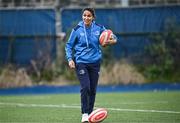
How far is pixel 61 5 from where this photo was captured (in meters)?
27.7

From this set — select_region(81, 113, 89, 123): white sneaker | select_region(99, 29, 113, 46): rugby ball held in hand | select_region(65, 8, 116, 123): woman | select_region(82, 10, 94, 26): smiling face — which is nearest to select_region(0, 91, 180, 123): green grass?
select_region(81, 113, 89, 123): white sneaker

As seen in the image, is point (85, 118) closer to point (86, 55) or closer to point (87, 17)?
point (86, 55)

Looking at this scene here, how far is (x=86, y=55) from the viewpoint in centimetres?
1295

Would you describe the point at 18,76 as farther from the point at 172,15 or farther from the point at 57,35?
the point at 172,15

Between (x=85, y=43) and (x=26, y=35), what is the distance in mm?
14567

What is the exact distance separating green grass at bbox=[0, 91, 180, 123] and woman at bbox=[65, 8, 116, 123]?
58cm

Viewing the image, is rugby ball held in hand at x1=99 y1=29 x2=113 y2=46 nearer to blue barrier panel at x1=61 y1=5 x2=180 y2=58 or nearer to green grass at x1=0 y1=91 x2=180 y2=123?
green grass at x1=0 y1=91 x2=180 y2=123

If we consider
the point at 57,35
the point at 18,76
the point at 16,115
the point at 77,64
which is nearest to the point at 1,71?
the point at 18,76

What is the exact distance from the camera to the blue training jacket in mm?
12945

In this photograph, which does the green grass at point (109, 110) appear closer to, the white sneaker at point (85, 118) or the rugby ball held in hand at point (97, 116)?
the white sneaker at point (85, 118)

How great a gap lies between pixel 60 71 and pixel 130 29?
3.28 meters

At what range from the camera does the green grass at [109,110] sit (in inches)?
524

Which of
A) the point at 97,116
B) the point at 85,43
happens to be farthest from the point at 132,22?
the point at 97,116

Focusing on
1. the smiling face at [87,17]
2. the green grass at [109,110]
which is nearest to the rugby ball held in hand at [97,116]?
the green grass at [109,110]
